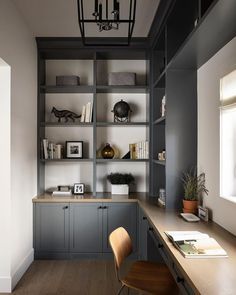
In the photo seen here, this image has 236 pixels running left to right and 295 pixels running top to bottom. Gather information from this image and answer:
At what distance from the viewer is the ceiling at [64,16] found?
3029mm

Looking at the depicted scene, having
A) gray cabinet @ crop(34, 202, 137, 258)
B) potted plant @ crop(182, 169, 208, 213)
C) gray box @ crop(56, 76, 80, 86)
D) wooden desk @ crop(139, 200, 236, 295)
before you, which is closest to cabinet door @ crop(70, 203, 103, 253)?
gray cabinet @ crop(34, 202, 137, 258)

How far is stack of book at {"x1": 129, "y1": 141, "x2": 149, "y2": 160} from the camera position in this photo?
4031mm

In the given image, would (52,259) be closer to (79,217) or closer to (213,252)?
(79,217)

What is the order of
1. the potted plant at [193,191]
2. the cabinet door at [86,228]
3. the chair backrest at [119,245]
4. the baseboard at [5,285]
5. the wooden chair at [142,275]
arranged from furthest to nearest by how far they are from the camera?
the cabinet door at [86,228], the baseboard at [5,285], the potted plant at [193,191], the chair backrest at [119,245], the wooden chair at [142,275]

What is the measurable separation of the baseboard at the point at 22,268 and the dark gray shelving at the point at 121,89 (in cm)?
216

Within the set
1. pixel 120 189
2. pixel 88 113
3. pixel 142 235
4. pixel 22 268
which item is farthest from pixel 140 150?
pixel 22 268

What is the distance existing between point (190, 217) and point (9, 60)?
2152 mm

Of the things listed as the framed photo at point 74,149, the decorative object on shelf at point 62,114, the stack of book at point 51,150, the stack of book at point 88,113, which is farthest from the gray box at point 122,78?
the stack of book at point 51,150

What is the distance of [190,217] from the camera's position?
257 centimetres

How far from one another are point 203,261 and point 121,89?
9.20ft

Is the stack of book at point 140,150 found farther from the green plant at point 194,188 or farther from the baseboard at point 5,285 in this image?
the baseboard at point 5,285

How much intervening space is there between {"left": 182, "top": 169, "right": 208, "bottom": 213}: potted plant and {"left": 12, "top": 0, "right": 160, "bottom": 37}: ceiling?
1.73 meters

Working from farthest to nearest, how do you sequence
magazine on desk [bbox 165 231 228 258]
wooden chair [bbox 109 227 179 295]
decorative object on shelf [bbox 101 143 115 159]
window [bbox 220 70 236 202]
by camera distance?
decorative object on shelf [bbox 101 143 115 159]
window [bbox 220 70 236 202]
wooden chair [bbox 109 227 179 295]
magazine on desk [bbox 165 231 228 258]

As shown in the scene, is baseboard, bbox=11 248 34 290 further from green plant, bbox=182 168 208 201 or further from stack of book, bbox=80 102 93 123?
green plant, bbox=182 168 208 201
